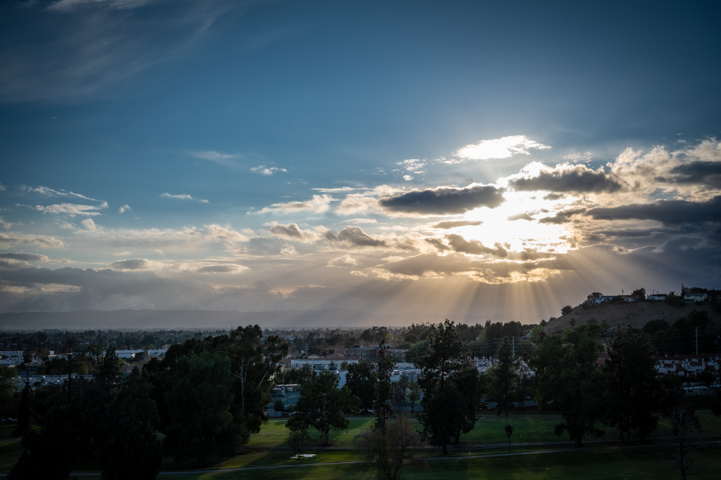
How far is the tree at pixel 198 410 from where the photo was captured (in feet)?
167

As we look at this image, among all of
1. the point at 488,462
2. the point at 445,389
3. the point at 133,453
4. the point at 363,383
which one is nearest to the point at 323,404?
the point at 445,389

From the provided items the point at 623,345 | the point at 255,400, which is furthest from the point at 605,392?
the point at 255,400

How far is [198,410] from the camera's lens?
5188cm

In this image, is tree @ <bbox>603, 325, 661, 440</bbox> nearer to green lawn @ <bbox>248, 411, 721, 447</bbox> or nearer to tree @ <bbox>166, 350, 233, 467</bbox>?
green lawn @ <bbox>248, 411, 721, 447</bbox>

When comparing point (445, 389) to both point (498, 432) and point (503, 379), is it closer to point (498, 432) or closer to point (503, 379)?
point (498, 432)

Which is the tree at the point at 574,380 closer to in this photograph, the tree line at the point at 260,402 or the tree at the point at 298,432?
the tree line at the point at 260,402

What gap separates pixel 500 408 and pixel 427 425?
33448 mm

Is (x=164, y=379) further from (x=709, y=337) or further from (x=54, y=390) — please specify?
(x=709, y=337)

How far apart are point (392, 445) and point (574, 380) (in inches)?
1092

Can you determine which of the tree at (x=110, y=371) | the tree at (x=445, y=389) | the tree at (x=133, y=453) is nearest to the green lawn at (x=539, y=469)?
the tree at (x=445, y=389)

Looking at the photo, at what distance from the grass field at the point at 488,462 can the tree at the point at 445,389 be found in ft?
7.82

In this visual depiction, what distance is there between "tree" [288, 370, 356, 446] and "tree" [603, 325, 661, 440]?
93.8ft

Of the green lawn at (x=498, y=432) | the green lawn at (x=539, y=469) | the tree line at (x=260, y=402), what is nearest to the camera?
the tree line at (x=260, y=402)

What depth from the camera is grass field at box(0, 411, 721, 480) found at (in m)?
42.4
